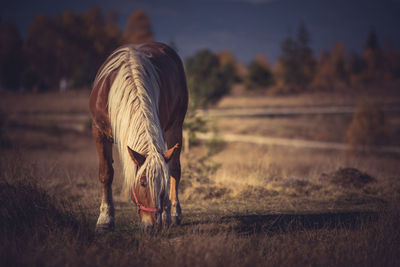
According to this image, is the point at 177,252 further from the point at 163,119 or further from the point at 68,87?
the point at 68,87

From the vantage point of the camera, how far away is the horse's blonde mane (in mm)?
2730

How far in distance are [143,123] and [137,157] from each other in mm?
475

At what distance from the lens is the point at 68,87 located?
39906 millimetres

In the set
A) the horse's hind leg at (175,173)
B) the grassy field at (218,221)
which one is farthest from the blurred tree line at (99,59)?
the horse's hind leg at (175,173)

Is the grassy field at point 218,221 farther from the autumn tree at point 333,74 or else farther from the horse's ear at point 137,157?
the autumn tree at point 333,74

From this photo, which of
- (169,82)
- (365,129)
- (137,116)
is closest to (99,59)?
(365,129)

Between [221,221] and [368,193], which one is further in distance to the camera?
[368,193]

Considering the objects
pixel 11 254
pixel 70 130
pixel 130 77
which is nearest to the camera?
pixel 11 254

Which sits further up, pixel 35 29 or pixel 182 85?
pixel 35 29

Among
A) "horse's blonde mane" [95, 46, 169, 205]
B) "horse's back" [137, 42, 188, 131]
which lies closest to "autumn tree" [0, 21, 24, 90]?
"horse's back" [137, 42, 188, 131]

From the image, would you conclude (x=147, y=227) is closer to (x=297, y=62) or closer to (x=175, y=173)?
(x=175, y=173)

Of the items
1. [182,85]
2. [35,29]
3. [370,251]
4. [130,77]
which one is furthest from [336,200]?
[35,29]

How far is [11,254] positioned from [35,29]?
45.0 meters

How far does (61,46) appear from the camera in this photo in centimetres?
4022
